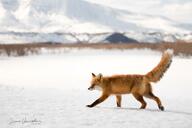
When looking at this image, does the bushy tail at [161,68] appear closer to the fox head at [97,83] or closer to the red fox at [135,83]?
the red fox at [135,83]

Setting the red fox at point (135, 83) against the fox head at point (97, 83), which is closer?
the red fox at point (135, 83)

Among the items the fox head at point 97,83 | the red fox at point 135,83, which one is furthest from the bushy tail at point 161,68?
the fox head at point 97,83

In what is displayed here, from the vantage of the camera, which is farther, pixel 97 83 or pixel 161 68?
pixel 97 83

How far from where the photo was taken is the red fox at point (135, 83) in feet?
38.7

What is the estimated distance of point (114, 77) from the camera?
12.2 m

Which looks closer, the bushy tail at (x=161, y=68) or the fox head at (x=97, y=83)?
the bushy tail at (x=161, y=68)

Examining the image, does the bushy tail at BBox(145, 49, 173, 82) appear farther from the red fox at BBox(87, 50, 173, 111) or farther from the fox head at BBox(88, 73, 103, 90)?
the fox head at BBox(88, 73, 103, 90)

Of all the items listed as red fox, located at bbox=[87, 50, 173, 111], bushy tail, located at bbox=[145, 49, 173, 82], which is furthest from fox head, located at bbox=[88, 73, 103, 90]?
bushy tail, located at bbox=[145, 49, 173, 82]

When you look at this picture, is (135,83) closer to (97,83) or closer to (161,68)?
(161,68)

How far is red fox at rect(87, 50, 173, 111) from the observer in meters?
11.8

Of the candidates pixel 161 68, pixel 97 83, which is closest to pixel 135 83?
pixel 161 68

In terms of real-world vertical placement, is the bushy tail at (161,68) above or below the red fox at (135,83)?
above

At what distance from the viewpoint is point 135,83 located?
11.9 m

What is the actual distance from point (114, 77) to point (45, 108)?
5.92 ft
